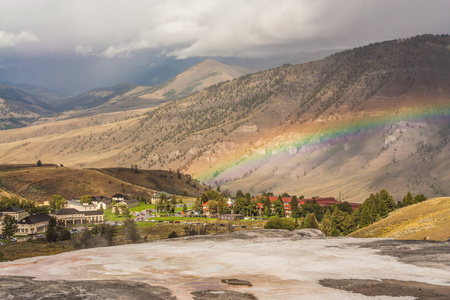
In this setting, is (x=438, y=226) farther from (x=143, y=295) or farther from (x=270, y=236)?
(x=143, y=295)

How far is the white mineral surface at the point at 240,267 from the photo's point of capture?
4308 cm

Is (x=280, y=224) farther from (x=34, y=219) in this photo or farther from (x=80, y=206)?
(x=80, y=206)

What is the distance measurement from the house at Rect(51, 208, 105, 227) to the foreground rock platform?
325 ft

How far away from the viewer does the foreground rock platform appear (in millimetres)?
40969

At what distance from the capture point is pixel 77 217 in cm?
16312

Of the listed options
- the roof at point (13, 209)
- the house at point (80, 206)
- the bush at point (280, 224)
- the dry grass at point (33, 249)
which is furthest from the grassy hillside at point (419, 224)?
the house at point (80, 206)

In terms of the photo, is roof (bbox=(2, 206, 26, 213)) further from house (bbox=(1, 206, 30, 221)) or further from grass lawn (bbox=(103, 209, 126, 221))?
grass lawn (bbox=(103, 209, 126, 221))

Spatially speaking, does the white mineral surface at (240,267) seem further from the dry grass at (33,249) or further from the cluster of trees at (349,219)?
the cluster of trees at (349,219)

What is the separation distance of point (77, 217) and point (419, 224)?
121550mm

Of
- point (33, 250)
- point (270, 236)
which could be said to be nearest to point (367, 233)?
point (270, 236)

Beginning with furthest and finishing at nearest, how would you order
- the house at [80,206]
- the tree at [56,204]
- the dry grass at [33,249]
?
1. the house at [80,206]
2. the tree at [56,204]
3. the dry grass at [33,249]

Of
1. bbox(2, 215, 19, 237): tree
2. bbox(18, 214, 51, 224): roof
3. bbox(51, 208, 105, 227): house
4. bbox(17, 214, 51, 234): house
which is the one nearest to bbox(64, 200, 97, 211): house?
bbox(51, 208, 105, 227): house

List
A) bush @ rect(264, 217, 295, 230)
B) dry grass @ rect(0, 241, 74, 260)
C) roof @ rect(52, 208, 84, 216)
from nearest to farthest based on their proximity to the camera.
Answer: dry grass @ rect(0, 241, 74, 260)
bush @ rect(264, 217, 295, 230)
roof @ rect(52, 208, 84, 216)

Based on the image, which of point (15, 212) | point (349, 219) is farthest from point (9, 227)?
point (349, 219)
